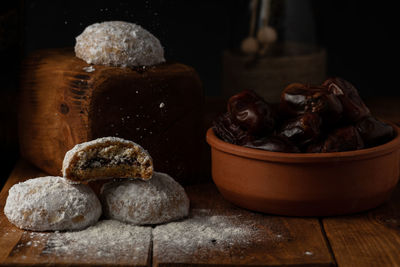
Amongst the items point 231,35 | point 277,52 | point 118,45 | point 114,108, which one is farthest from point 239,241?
point 231,35

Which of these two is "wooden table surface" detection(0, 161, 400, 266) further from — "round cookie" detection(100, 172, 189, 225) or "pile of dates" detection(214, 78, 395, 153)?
"pile of dates" detection(214, 78, 395, 153)

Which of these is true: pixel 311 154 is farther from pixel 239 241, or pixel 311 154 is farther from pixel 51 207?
pixel 51 207

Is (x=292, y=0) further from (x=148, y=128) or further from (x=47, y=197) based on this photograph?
(x=47, y=197)

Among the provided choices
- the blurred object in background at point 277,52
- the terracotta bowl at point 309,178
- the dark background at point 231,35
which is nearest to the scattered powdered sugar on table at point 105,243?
the terracotta bowl at point 309,178

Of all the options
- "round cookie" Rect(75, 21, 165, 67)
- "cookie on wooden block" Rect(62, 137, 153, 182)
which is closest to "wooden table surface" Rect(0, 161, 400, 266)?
"cookie on wooden block" Rect(62, 137, 153, 182)

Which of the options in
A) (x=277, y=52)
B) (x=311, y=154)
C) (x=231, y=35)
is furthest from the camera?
(x=231, y=35)

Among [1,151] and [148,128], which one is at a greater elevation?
[148,128]

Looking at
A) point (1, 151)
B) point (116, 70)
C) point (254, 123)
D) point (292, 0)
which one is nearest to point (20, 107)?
point (1, 151)
